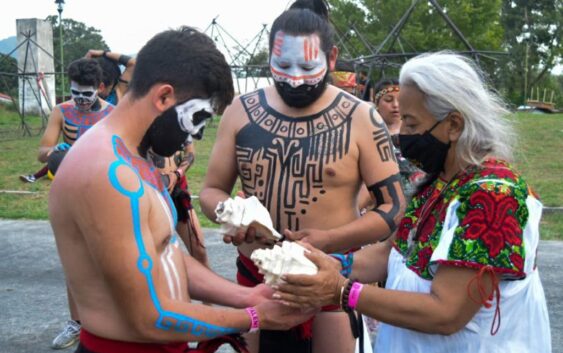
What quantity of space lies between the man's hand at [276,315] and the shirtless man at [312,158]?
30.3 inches

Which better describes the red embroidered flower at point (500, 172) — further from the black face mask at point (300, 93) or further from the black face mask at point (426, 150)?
the black face mask at point (300, 93)

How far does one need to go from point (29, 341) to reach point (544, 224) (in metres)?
6.77

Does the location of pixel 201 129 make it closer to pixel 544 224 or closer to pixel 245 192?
pixel 245 192

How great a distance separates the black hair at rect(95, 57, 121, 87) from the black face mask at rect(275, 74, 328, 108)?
11.5 feet

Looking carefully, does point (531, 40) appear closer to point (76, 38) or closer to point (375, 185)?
point (76, 38)

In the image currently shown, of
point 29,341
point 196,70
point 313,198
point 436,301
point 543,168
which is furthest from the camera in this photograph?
point 543,168

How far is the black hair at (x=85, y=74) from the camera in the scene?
18.8ft

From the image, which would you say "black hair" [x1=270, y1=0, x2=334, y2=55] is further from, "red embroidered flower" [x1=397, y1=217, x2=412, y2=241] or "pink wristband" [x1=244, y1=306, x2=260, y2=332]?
"pink wristband" [x1=244, y1=306, x2=260, y2=332]

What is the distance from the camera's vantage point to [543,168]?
44.8 feet

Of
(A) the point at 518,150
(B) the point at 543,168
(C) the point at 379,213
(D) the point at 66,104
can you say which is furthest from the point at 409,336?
(B) the point at 543,168

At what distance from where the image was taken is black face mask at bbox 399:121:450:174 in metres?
2.45

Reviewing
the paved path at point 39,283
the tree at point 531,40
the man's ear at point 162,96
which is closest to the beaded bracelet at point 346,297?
the man's ear at point 162,96

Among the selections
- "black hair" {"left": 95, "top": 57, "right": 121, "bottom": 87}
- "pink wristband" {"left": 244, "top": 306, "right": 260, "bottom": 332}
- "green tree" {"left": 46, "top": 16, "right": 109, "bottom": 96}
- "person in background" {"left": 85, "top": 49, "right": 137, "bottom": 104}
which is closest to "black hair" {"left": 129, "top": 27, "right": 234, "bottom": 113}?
"pink wristband" {"left": 244, "top": 306, "right": 260, "bottom": 332}

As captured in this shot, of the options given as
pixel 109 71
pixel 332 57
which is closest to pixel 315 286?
pixel 332 57
